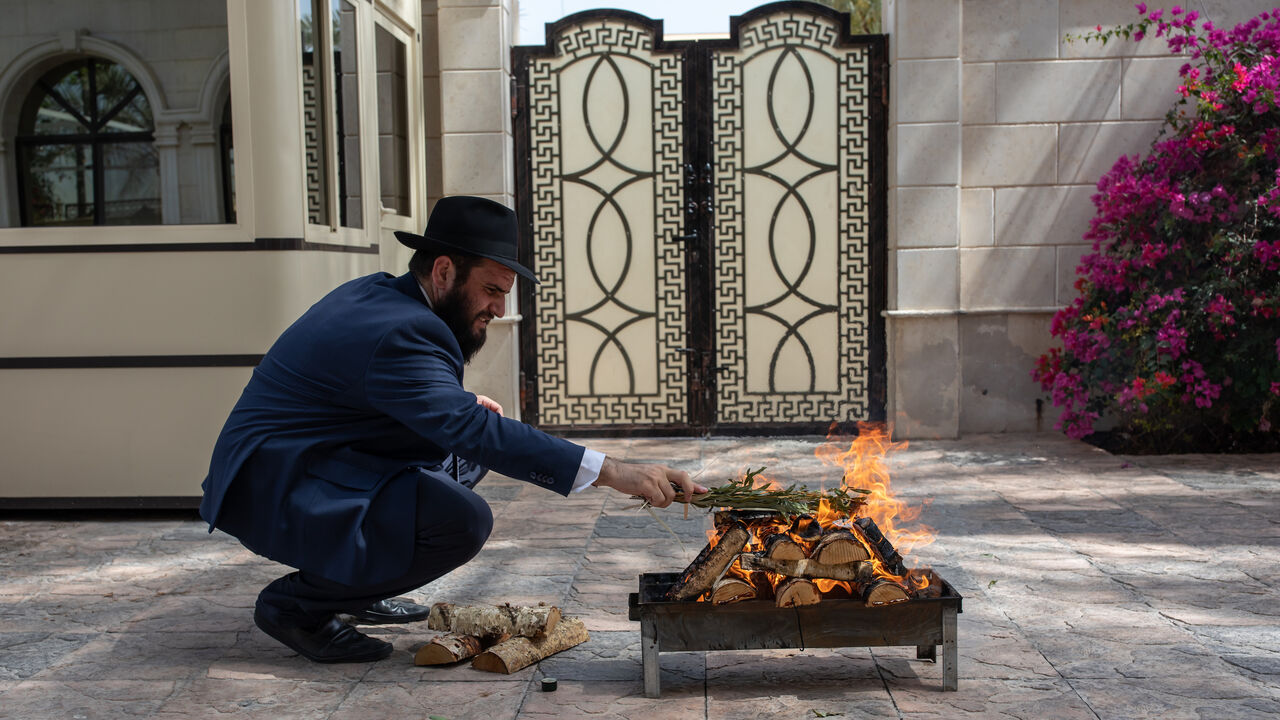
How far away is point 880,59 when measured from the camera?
26.2 ft

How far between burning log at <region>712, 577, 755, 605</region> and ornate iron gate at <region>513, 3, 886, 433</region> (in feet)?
16.3

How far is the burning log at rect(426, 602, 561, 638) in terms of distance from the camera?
3680 mm

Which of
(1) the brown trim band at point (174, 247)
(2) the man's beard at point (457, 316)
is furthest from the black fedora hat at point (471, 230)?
(1) the brown trim band at point (174, 247)

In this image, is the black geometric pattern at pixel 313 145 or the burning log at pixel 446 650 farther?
the black geometric pattern at pixel 313 145

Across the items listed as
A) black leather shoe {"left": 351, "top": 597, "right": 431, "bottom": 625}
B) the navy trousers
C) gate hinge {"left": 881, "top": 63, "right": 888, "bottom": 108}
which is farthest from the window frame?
the navy trousers

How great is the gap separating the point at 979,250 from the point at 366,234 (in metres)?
4.22

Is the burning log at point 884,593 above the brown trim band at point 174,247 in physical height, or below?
below

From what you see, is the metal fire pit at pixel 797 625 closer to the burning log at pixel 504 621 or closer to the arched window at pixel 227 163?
the burning log at pixel 504 621

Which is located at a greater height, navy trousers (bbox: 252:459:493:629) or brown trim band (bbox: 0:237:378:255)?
brown trim band (bbox: 0:237:378:255)

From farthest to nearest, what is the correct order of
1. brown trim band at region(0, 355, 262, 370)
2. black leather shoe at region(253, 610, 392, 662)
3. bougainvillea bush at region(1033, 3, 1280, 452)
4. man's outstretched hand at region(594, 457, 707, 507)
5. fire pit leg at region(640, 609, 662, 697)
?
bougainvillea bush at region(1033, 3, 1280, 452) → brown trim band at region(0, 355, 262, 370) → black leather shoe at region(253, 610, 392, 662) → fire pit leg at region(640, 609, 662, 697) → man's outstretched hand at region(594, 457, 707, 507)

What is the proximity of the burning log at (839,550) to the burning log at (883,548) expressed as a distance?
10 cm

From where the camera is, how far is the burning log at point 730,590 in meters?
3.25

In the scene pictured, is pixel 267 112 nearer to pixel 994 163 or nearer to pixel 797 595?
pixel 797 595

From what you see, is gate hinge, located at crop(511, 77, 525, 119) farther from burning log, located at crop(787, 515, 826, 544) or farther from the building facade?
burning log, located at crop(787, 515, 826, 544)
